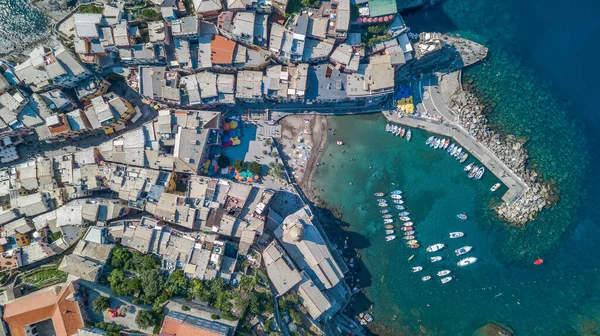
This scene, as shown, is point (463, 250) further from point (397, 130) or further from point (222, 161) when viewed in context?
point (222, 161)

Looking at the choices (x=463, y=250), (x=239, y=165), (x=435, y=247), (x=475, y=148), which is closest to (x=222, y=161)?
(x=239, y=165)

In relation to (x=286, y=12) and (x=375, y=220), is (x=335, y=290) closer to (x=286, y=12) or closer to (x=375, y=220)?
(x=375, y=220)

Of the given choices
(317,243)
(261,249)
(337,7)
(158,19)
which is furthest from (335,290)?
(158,19)

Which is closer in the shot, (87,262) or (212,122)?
(87,262)

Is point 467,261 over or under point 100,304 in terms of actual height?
over

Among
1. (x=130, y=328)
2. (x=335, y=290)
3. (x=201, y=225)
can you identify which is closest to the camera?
(x=130, y=328)

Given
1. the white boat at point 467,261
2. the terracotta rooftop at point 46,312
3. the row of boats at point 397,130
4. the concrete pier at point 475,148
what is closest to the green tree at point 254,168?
the row of boats at point 397,130
